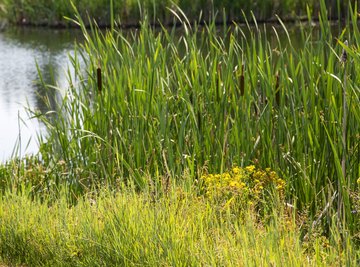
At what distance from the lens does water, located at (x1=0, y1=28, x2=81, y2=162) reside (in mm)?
9980

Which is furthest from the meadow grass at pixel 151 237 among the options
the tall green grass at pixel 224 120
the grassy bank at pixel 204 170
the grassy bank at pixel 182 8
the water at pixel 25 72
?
the grassy bank at pixel 182 8

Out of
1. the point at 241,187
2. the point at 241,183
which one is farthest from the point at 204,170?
the point at 241,187

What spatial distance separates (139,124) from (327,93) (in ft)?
3.94

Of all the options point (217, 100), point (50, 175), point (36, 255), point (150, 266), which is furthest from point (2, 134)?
point (150, 266)

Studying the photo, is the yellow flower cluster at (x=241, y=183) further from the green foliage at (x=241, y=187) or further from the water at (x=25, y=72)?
the water at (x=25, y=72)

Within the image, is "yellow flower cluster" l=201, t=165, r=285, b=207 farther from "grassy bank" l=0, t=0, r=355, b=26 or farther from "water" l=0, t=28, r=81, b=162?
"grassy bank" l=0, t=0, r=355, b=26

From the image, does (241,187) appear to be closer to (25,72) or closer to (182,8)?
(25,72)

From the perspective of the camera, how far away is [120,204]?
3.66m

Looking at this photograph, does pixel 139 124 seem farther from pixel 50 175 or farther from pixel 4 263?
pixel 4 263

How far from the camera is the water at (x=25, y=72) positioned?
9980 mm

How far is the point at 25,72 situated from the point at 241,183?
11.4 metres

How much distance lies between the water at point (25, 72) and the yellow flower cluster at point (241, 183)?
478cm

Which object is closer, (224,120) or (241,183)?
(241,183)

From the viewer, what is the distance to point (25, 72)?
587 inches
